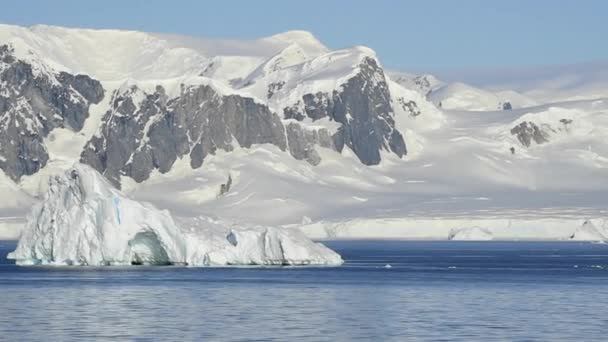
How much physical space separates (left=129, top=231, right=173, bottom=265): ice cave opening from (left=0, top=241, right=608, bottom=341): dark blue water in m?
2.11

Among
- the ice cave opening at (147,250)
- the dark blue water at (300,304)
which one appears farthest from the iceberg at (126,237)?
the dark blue water at (300,304)

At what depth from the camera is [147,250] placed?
146m

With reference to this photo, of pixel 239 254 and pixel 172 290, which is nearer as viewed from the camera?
pixel 172 290

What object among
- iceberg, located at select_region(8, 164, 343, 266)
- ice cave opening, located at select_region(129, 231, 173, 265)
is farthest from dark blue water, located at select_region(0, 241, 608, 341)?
ice cave opening, located at select_region(129, 231, 173, 265)

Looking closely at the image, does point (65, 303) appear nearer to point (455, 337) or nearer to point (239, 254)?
point (455, 337)

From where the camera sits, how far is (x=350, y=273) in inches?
5650

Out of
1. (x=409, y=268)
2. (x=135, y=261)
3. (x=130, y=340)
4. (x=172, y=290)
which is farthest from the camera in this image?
(x=409, y=268)

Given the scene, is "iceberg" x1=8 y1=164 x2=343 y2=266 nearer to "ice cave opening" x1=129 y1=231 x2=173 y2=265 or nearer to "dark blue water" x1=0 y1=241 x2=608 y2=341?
"ice cave opening" x1=129 y1=231 x2=173 y2=265

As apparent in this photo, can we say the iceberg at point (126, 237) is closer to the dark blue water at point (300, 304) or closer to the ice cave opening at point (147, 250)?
the ice cave opening at point (147, 250)

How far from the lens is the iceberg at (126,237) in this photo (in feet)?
461

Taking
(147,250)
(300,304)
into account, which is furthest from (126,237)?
(300,304)

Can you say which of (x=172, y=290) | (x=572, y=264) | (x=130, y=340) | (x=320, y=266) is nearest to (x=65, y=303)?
(x=172, y=290)

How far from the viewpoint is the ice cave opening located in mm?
143000

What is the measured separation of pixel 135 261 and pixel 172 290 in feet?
114
